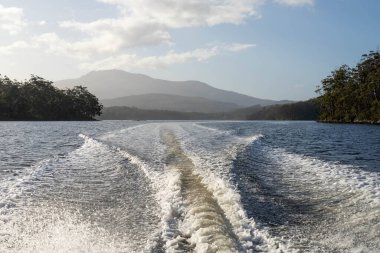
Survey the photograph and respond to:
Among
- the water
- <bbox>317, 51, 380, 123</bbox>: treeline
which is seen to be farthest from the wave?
<bbox>317, 51, 380, 123</bbox>: treeline

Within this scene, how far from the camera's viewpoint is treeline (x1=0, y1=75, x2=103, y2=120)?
478 ft

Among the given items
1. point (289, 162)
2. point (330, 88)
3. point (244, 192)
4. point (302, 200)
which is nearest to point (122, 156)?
point (289, 162)

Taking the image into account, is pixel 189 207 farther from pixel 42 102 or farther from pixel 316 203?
pixel 42 102

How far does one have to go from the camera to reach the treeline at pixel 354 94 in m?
103

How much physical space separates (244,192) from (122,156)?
11432 millimetres

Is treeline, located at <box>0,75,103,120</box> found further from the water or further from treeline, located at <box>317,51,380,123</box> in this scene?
the water

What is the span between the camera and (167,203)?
38.1 ft

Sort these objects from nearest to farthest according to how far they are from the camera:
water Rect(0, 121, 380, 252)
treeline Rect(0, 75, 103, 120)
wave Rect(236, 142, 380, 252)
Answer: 1. water Rect(0, 121, 380, 252)
2. wave Rect(236, 142, 380, 252)
3. treeline Rect(0, 75, 103, 120)

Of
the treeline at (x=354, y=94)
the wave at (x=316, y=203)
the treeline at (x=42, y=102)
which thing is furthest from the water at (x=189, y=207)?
the treeline at (x=42, y=102)

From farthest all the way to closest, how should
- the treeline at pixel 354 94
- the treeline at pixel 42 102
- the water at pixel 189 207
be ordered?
1. the treeline at pixel 42 102
2. the treeline at pixel 354 94
3. the water at pixel 189 207

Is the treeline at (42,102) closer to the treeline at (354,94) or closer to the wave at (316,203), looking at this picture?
the treeline at (354,94)

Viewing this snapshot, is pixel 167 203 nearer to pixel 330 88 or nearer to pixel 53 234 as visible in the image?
pixel 53 234

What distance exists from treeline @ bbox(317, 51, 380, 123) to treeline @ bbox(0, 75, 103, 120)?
333ft

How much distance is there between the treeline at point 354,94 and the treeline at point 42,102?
3996 inches
